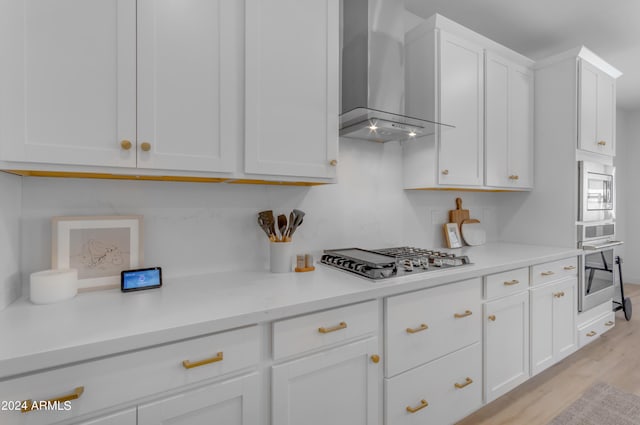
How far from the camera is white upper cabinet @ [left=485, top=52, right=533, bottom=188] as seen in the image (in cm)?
246

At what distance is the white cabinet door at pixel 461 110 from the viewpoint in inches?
85.6

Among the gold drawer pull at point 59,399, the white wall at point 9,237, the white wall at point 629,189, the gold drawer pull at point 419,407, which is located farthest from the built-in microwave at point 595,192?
the white wall at point 9,237

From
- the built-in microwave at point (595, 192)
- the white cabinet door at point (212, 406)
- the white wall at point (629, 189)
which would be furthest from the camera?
the white wall at point (629, 189)

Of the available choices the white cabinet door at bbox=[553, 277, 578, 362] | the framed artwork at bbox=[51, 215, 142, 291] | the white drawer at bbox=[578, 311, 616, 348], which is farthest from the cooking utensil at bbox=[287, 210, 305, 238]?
the white drawer at bbox=[578, 311, 616, 348]

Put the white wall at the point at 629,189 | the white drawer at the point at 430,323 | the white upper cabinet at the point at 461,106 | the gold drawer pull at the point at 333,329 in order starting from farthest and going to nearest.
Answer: the white wall at the point at 629,189 → the white upper cabinet at the point at 461,106 → the white drawer at the point at 430,323 → the gold drawer pull at the point at 333,329

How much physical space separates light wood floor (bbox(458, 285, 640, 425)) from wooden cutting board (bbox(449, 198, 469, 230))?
1254 millimetres

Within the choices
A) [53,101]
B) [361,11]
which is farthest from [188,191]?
[361,11]

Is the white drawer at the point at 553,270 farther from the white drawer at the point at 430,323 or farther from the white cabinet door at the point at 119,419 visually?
the white cabinet door at the point at 119,419

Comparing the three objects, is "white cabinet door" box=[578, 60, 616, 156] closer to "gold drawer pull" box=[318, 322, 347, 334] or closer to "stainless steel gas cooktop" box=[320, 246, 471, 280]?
"stainless steel gas cooktop" box=[320, 246, 471, 280]

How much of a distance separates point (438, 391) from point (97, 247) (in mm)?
1737

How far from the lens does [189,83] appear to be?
1268mm

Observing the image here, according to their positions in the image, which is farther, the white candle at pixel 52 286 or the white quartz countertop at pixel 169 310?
the white candle at pixel 52 286

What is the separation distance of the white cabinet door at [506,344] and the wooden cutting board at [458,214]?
2.55 ft

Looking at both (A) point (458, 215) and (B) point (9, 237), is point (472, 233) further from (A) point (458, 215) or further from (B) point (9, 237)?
(B) point (9, 237)
